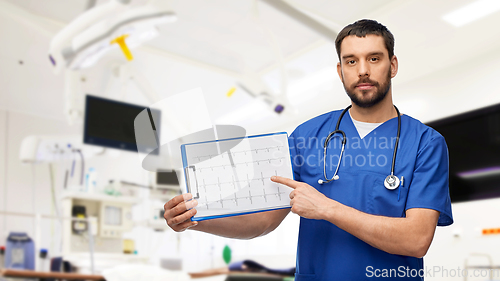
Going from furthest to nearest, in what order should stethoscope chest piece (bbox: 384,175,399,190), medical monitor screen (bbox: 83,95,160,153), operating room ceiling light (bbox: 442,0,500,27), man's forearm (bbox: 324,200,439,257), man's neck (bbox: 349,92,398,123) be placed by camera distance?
1. medical monitor screen (bbox: 83,95,160,153)
2. operating room ceiling light (bbox: 442,0,500,27)
3. man's neck (bbox: 349,92,398,123)
4. stethoscope chest piece (bbox: 384,175,399,190)
5. man's forearm (bbox: 324,200,439,257)

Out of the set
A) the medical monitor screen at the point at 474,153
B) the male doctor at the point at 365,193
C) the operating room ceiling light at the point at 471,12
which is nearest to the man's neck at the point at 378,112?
the male doctor at the point at 365,193

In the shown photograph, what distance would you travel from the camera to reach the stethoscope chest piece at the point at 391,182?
3.27 ft

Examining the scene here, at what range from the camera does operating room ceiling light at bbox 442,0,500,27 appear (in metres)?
3.08

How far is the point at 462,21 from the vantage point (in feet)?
10.8

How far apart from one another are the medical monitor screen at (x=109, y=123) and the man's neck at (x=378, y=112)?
102 inches

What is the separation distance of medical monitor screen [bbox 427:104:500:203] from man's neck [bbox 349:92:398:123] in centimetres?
288

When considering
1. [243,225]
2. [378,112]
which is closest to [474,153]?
[378,112]

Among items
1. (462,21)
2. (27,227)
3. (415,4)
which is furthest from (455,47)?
(27,227)

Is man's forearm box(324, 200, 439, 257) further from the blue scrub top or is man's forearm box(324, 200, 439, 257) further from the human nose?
the human nose

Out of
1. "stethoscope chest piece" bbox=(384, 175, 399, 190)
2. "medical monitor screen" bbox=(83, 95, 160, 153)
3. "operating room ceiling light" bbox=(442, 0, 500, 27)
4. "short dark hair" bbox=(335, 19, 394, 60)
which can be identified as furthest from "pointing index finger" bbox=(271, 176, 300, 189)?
"operating room ceiling light" bbox=(442, 0, 500, 27)

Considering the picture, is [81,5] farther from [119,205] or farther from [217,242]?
[217,242]

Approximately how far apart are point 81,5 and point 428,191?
3.40m

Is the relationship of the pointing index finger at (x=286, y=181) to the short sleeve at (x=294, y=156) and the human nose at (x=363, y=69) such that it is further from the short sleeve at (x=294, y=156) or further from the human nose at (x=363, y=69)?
the human nose at (x=363, y=69)

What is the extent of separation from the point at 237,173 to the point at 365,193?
0.33m
